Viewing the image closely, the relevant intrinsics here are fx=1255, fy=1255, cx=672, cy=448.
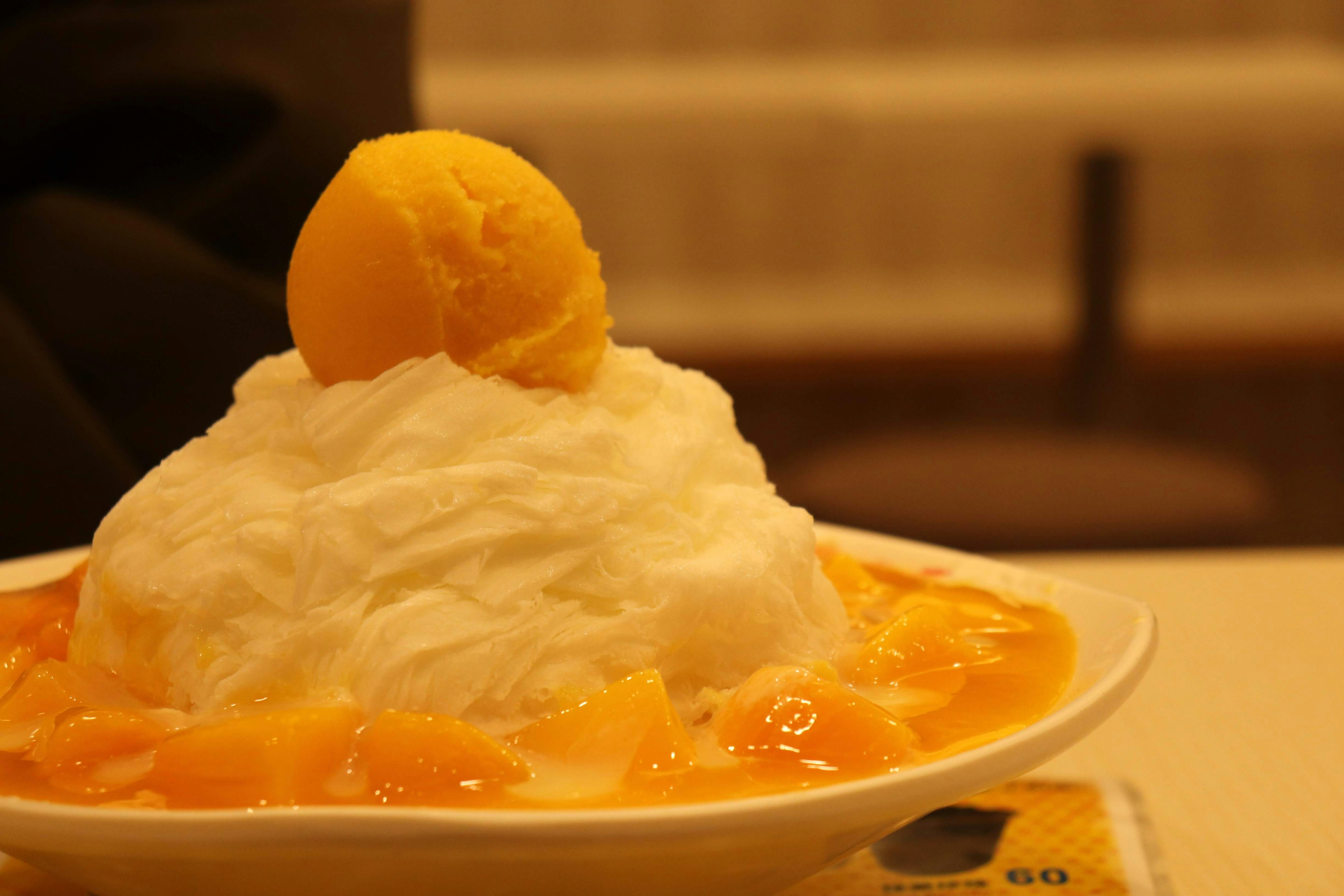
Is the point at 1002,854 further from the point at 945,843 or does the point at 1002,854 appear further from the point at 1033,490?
the point at 1033,490

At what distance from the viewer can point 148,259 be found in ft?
7.58

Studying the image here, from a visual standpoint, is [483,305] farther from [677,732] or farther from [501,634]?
[677,732]

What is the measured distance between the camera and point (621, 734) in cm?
84

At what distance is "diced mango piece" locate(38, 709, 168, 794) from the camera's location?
81cm

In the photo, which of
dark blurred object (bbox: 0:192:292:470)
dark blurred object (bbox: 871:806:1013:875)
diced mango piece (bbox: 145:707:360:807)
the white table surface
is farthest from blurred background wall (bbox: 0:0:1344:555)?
diced mango piece (bbox: 145:707:360:807)

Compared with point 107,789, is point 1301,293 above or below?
below

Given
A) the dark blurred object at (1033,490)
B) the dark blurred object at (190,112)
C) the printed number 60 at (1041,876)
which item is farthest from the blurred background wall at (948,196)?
the printed number 60 at (1041,876)

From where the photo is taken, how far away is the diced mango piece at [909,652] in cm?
103

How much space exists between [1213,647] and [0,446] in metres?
1.95

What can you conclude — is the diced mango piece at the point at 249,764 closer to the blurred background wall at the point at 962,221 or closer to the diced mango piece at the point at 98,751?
the diced mango piece at the point at 98,751

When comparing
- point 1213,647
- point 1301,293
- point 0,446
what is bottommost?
point 1301,293

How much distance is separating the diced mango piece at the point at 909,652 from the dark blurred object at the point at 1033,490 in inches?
61.4

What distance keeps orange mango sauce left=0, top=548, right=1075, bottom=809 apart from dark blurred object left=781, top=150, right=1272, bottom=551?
1.72 metres

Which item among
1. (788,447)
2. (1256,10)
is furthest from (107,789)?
(1256,10)
